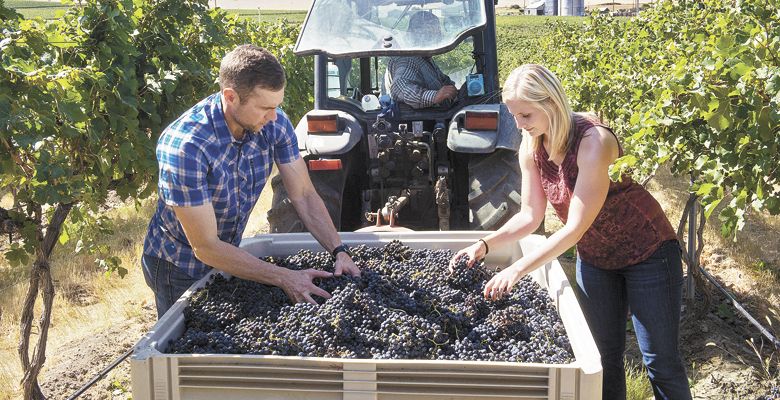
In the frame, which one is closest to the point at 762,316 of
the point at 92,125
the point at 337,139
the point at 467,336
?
the point at 337,139

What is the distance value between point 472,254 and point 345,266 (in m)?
0.44

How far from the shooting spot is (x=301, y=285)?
2.55 m

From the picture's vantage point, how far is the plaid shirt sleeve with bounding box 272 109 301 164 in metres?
3.00

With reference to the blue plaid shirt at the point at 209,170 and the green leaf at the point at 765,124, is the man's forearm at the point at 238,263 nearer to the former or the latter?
the blue plaid shirt at the point at 209,170

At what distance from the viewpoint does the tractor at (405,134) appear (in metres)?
4.42

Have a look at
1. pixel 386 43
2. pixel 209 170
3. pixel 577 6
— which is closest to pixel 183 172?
pixel 209 170

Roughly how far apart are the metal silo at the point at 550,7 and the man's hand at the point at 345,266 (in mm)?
51628

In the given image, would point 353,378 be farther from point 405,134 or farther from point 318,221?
point 405,134

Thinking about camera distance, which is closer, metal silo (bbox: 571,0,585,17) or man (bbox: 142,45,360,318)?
man (bbox: 142,45,360,318)

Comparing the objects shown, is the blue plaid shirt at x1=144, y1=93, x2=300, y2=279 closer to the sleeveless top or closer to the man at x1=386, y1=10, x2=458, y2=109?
the sleeveless top

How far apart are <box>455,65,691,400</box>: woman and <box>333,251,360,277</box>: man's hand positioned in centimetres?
38

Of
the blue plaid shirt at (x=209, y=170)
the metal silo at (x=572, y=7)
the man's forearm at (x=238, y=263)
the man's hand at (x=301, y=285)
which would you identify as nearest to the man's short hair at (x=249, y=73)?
the blue plaid shirt at (x=209, y=170)

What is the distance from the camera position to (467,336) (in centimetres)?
231

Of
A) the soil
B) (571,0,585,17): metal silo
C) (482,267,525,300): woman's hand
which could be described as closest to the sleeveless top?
(482,267,525,300): woman's hand
